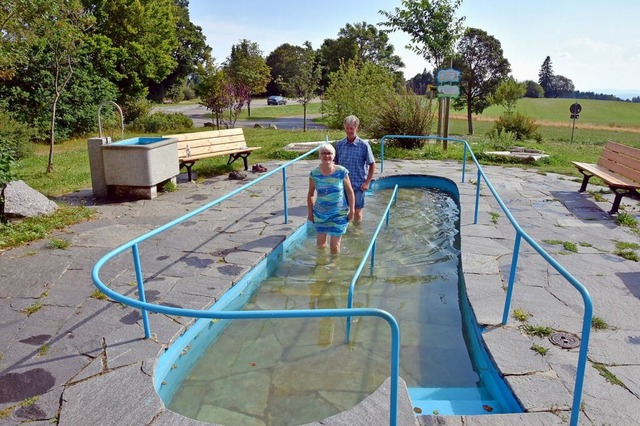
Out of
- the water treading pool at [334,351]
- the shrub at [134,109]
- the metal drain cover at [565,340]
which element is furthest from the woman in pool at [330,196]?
the shrub at [134,109]

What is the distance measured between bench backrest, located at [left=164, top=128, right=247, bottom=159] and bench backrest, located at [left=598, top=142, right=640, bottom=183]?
24.9 feet

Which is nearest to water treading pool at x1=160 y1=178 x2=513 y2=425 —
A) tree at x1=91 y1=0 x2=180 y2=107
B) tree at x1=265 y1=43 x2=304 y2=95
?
tree at x1=91 y1=0 x2=180 y2=107

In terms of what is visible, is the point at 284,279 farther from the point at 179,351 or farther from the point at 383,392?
the point at 383,392

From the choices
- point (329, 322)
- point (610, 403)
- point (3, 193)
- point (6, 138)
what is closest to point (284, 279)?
point (329, 322)

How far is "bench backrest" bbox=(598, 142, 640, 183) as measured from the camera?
24.9 ft

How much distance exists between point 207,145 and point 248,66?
76.7 feet

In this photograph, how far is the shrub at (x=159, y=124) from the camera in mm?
23109

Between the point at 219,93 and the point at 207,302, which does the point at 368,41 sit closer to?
the point at 219,93

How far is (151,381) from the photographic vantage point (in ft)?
10.2

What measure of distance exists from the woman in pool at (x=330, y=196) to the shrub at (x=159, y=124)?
1948cm

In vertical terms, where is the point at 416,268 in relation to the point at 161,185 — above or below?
below

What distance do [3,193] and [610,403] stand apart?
24.1 ft

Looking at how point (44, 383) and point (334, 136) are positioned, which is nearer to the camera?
point (44, 383)

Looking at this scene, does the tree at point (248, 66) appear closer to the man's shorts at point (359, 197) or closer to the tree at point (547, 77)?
the man's shorts at point (359, 197)
